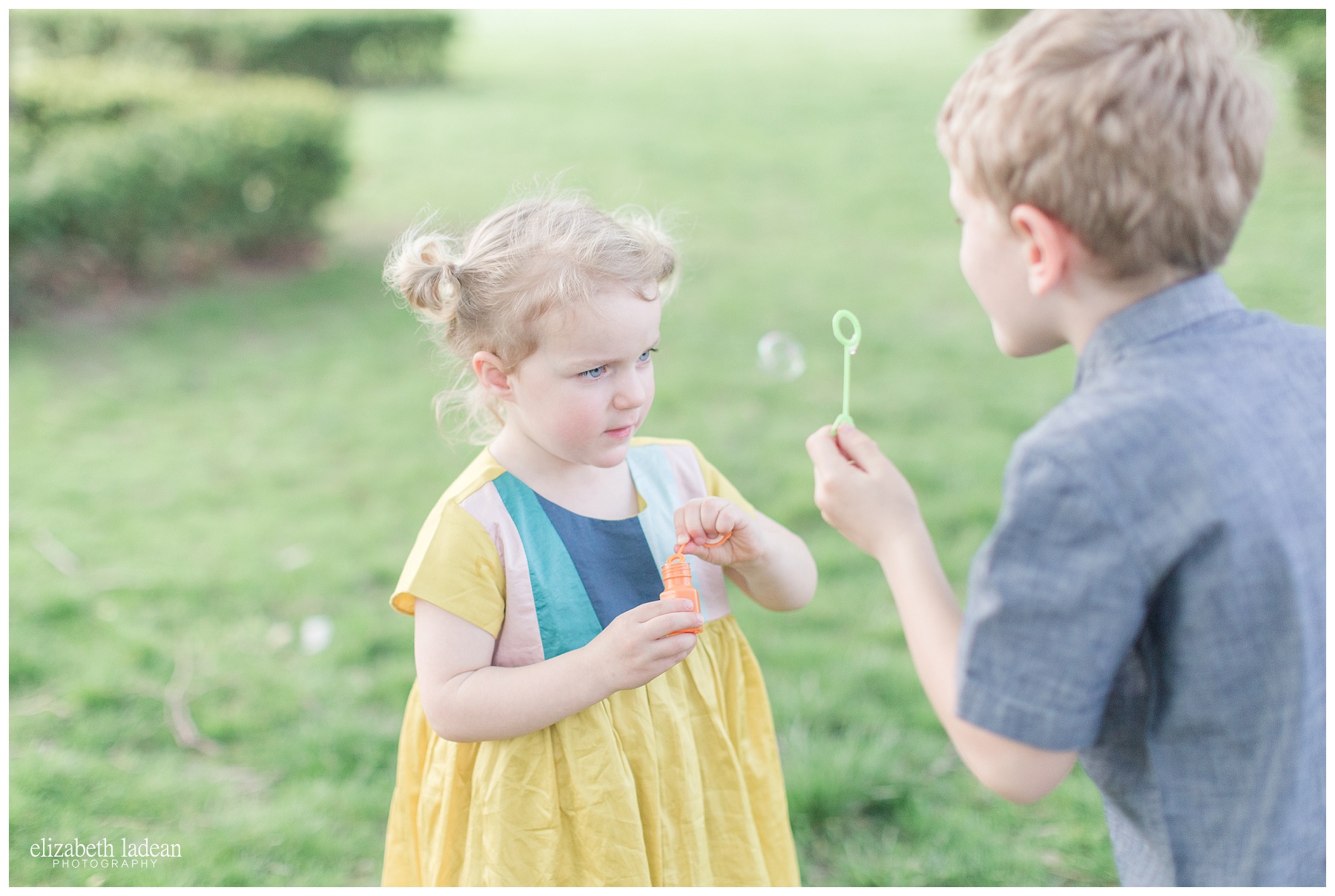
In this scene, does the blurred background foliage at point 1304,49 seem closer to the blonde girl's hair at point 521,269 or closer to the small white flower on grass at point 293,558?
the small white flower on grass at point 293,558

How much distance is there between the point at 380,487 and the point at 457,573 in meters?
3.22

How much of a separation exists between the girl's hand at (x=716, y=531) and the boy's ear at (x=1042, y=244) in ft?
1.97

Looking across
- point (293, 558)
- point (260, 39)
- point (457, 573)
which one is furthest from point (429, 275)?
point (260, 39)

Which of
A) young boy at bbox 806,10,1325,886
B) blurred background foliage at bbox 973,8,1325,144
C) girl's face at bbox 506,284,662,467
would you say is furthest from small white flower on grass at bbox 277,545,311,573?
blurred background foliage at bbox 973,8,1325,144

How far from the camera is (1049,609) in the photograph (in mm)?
1219

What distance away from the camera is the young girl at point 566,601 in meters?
1.64

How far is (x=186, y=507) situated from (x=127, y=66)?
5241 mm

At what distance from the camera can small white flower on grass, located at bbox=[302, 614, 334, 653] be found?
3619 mm

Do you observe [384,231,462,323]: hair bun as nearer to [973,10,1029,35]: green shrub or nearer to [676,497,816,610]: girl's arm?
[676,497,816,610]: girl's arm

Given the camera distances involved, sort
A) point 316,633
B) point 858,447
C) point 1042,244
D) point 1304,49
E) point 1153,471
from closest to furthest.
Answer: point 1153,471
point 1042,244
point 858,447
point 316,633
point 1304,49

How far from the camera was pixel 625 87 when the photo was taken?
1309 centimetres

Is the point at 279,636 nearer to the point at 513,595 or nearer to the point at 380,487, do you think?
the point at 380,487

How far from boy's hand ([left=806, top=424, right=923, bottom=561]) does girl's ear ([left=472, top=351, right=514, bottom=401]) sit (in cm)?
51

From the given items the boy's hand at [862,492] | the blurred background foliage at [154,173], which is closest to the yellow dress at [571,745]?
the boy's hand at [862,492]
